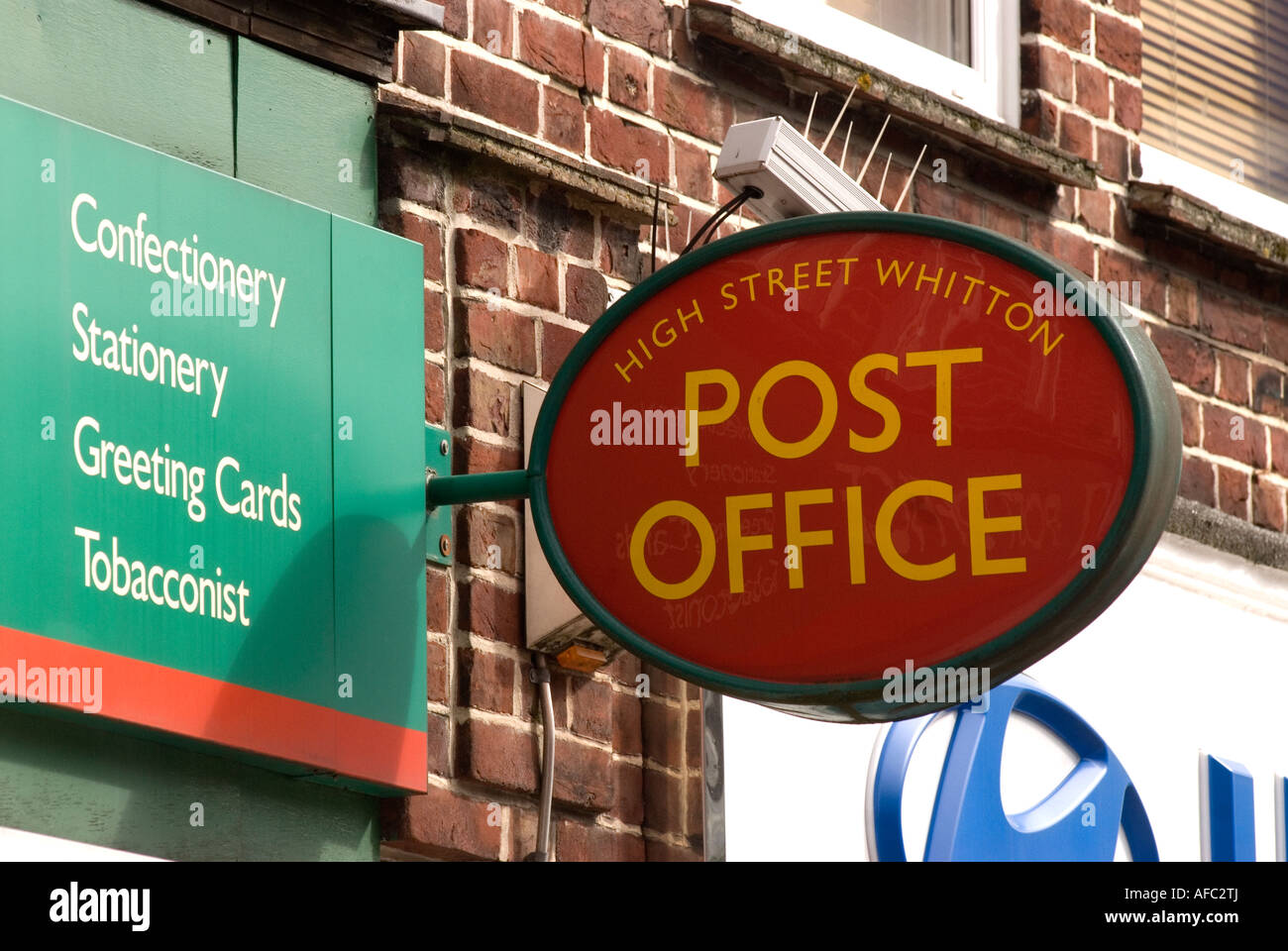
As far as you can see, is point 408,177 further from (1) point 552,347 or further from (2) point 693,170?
(2) point 693,170

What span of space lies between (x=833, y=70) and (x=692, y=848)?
1617 mm

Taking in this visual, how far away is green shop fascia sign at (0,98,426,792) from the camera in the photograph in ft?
12.4

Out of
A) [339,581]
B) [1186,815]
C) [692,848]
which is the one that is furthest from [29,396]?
[1186,815]

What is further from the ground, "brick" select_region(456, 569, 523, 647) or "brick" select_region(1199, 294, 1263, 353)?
"brick" select_region(1199, 294, 1263, 353)

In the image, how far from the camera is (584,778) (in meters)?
4.57

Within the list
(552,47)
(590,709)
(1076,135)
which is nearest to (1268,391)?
(1076,135)

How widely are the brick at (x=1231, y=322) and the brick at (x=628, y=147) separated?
1.61 metres

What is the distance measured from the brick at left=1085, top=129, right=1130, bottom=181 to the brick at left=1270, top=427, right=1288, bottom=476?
2.39 ft

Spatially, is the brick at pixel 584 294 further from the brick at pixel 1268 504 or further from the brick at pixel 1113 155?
the brick at pixel 1268 504

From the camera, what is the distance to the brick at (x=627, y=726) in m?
4.70

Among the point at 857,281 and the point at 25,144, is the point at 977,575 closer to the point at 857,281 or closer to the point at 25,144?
the point at 857,281

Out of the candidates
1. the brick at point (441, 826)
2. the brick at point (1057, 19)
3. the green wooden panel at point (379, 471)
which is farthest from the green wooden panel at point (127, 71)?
the brick at point (1057, 19)

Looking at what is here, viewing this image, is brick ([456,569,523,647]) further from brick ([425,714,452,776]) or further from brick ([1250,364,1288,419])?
brick ([1250,364,1288,419])

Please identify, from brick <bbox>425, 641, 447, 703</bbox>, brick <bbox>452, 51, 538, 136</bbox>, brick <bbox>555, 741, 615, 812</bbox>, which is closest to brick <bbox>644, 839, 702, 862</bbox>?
brick <bbox>555, 741, 615, 812</bbox>
